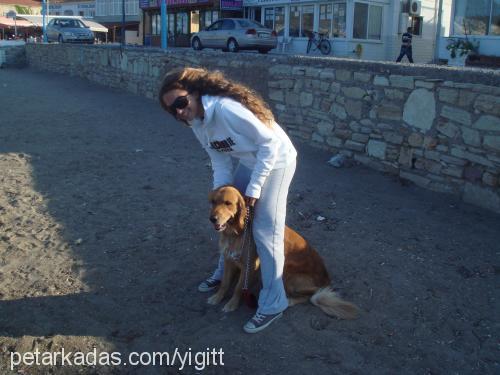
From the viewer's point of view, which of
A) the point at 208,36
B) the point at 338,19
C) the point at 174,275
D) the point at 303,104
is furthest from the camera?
the point at 338,19

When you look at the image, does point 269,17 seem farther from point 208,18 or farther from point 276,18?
point 208,18

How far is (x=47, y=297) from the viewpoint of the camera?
11.8 ft

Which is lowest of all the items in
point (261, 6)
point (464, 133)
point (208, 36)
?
point (464, 133)

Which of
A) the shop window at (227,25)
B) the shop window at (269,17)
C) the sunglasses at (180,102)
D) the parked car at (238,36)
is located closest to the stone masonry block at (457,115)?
the sunglasses at (180,102)

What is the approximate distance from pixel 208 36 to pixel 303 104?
14709mm

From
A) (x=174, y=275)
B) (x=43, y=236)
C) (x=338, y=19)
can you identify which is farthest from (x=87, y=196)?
(x=338, y=19)

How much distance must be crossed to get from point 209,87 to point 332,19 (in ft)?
74.2

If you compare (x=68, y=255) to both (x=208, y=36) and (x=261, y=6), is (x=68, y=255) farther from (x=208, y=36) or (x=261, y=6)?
(x=261, y=6)

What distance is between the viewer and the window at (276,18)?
26422 millimetres

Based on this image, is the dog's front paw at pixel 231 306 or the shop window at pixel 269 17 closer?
the dog's front paw at pixel 231 306

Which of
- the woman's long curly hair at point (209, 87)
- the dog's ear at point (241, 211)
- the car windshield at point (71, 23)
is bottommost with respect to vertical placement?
the dog's ear at point (241, 211)

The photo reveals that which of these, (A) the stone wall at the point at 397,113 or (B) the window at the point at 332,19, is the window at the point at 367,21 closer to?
(B) the window at the point at 332,19

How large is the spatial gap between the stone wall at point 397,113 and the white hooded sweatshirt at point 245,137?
10.1 ft

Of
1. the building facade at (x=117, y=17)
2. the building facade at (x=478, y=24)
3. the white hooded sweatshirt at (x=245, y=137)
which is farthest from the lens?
the building facade at (x=117, y=17)
